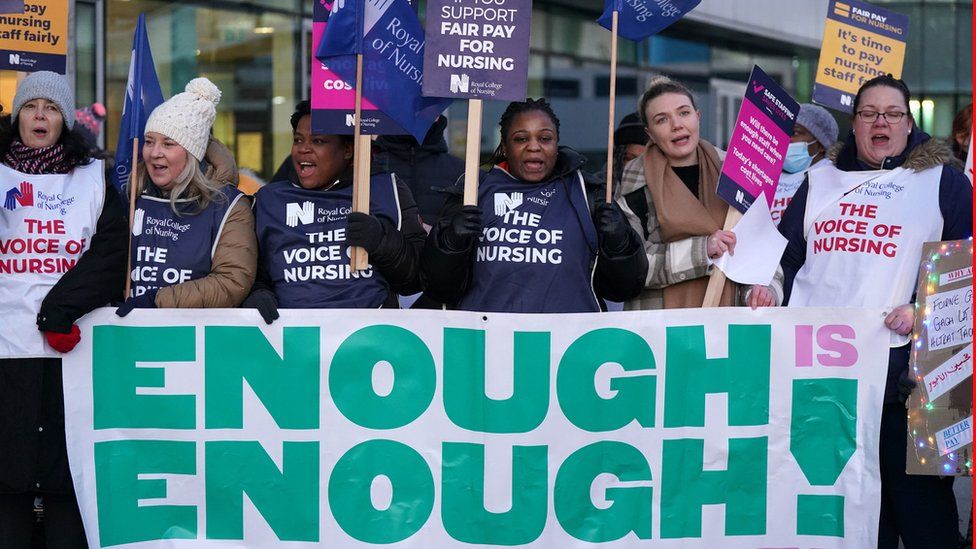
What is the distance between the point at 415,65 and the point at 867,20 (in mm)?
3126

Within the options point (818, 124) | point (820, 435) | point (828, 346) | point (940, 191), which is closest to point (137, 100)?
point (828, 346)

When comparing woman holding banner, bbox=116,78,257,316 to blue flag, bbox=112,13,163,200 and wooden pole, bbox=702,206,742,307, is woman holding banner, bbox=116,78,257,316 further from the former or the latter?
wooden pole, bbox=702,206,742,307

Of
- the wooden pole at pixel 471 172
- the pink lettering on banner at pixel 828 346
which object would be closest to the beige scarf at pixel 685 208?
the pink lettering on banner at pixel 828 346

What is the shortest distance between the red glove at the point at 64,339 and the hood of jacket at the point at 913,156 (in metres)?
2.87

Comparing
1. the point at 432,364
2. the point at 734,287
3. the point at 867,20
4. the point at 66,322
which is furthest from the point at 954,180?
the point at 66,322

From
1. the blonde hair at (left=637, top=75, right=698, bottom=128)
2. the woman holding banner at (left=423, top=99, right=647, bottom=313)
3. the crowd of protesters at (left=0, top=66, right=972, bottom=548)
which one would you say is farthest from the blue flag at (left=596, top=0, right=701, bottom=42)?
the woman holding banner at (left=423, top=99, right=647, bottom=313)

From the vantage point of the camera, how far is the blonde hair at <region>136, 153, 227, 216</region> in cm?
455

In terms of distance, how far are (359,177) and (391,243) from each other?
27cm

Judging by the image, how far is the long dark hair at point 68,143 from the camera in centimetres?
460

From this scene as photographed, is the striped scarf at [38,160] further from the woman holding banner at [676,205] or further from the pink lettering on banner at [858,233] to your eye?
the pink lettering on banner at [858,233]

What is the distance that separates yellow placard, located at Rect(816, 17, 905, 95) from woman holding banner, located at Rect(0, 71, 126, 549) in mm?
3867

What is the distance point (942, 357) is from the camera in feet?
14.7

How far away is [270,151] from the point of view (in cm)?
1262

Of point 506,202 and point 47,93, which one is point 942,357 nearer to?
point 506,202
